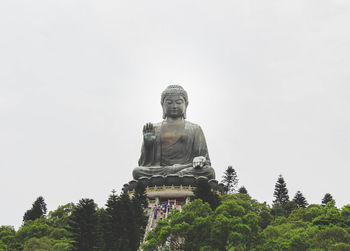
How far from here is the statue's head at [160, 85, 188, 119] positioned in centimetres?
3866

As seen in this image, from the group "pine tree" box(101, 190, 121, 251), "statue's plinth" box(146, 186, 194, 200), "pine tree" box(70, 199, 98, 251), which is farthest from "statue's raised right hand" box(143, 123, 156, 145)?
"pine tree" box(70, 199, 98, 251)

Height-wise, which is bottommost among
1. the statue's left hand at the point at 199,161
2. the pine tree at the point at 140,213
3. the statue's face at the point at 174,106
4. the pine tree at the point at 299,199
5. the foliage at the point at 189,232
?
the foliage at the point at 189,232

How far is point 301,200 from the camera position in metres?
38.7

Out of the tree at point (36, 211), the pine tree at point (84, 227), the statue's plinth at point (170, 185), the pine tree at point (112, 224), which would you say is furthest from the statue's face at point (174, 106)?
the pine tree at point (84, 227)

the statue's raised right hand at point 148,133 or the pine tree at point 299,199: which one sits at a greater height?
the statue's raised right hand at point 148,133

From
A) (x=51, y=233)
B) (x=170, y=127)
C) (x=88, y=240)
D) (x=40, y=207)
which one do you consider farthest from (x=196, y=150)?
(x=88, y=240)

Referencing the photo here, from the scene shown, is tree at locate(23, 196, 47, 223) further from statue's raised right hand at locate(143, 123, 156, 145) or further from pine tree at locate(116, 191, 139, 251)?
pine tree at locate(116, 191, 139, 251)

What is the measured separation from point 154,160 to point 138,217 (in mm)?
12505

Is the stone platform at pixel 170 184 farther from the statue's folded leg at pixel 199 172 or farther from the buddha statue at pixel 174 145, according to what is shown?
the buddha statue at pixel 174 145

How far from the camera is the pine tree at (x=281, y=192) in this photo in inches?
1622

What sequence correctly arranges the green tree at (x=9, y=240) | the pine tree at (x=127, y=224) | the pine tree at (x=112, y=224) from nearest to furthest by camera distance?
1. the pine tree at (x=112, y=224)
2. the pine tree at (x=127, y=224)
3. the green tree at (x=9, y=240)

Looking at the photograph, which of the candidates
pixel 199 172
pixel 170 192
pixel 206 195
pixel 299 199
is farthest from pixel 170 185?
pixel 299 199

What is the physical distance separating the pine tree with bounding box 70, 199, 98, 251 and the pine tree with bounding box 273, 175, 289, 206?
22.5 meters

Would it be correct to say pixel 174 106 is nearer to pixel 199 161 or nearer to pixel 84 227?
pixel 199 161
